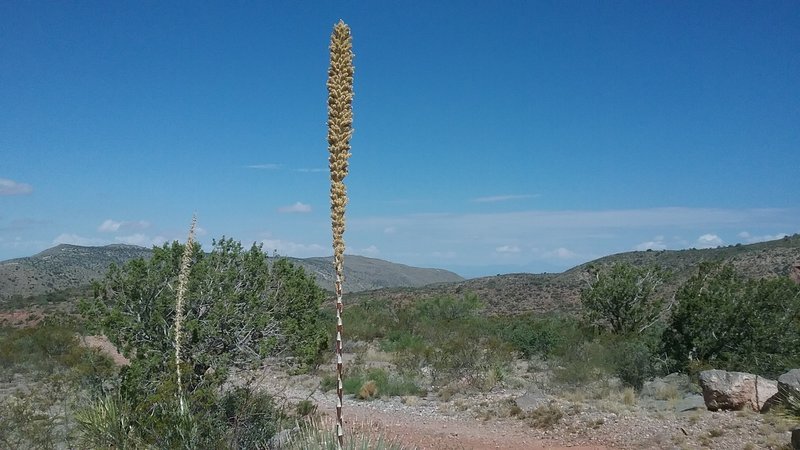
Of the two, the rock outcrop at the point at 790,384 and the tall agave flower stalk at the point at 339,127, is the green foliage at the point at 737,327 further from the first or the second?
the tall agave flower stalk at the point at 339,127

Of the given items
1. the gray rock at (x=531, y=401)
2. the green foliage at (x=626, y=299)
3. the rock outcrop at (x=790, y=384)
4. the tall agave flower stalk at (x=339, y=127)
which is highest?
the tall agave flower stalk at (x=339, y=127)

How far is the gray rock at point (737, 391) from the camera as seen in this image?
1124 centimetres

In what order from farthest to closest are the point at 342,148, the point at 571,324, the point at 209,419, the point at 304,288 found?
the point at 571,324 → the point at 304,288 → the point at 209,419 → the point at 342,148

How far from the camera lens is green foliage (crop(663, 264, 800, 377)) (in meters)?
14.4

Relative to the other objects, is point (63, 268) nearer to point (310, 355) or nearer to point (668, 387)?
point (310, 355)

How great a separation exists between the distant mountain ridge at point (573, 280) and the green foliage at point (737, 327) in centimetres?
2015

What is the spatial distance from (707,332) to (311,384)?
10.2 meters

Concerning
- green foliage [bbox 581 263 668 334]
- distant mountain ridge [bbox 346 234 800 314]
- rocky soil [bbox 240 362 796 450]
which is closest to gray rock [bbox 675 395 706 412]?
rocky soil [bbox 240 362 796 450]

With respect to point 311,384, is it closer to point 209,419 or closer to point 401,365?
point 401,365

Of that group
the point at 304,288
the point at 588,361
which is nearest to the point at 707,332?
the point at 588,361

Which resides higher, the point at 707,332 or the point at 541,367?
the point at 707,332

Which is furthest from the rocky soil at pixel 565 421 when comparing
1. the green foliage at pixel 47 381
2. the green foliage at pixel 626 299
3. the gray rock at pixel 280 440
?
the green foliage at pixel 626 299

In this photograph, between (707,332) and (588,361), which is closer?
(707,332)

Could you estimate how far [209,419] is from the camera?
667cm
